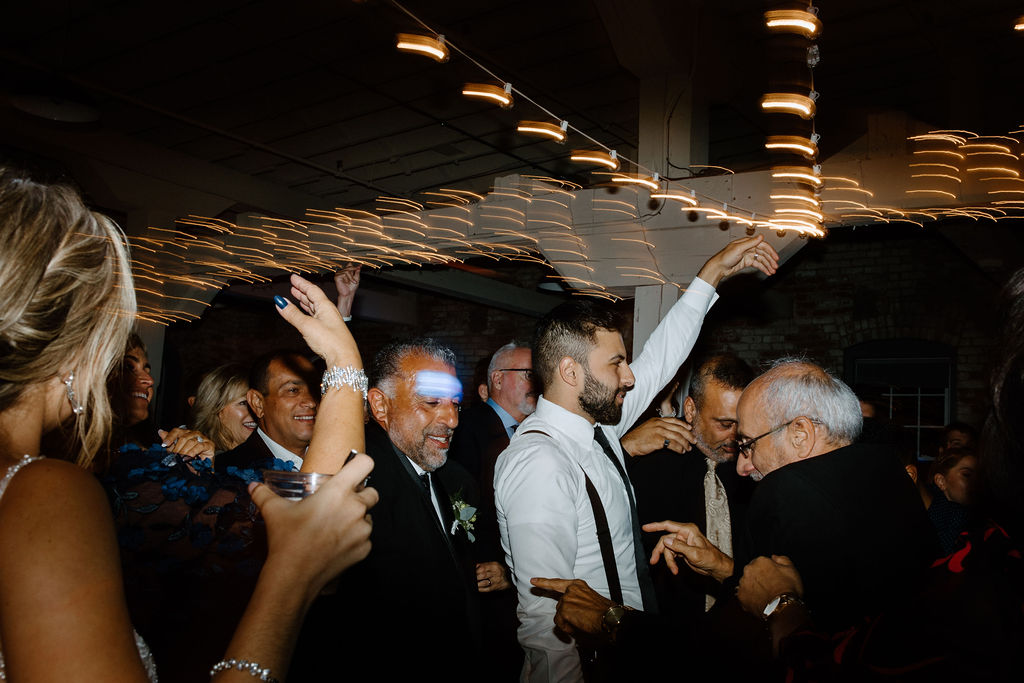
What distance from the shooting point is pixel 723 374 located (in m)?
3.14

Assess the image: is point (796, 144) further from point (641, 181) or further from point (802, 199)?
point (641, 181)

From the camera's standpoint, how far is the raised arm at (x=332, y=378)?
1.25 m

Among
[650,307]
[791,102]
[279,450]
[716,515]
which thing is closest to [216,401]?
[279,450]

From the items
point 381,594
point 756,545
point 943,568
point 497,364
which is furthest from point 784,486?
point 497,364

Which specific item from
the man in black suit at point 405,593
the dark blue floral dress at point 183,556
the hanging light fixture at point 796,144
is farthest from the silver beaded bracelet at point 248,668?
the hanging light fixture at point 796,144

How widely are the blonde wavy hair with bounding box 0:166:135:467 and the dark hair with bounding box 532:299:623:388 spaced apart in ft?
5.15

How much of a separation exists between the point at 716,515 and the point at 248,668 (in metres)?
2.43

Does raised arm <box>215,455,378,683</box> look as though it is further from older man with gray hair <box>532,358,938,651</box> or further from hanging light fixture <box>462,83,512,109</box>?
hanging light fixture <box>462,83,512,109</box>

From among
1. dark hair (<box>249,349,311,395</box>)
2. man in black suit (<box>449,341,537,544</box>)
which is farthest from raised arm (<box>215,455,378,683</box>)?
man in black suit (<box>449,341,537,544</box>)

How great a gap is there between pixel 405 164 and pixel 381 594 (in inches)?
226

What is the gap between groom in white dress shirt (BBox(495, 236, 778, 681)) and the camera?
1932 mm

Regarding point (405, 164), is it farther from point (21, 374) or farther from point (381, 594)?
point (21, 374)

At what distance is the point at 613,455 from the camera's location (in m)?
2.45

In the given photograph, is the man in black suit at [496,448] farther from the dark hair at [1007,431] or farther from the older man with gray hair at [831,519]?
the dark hair at [1007,431]
